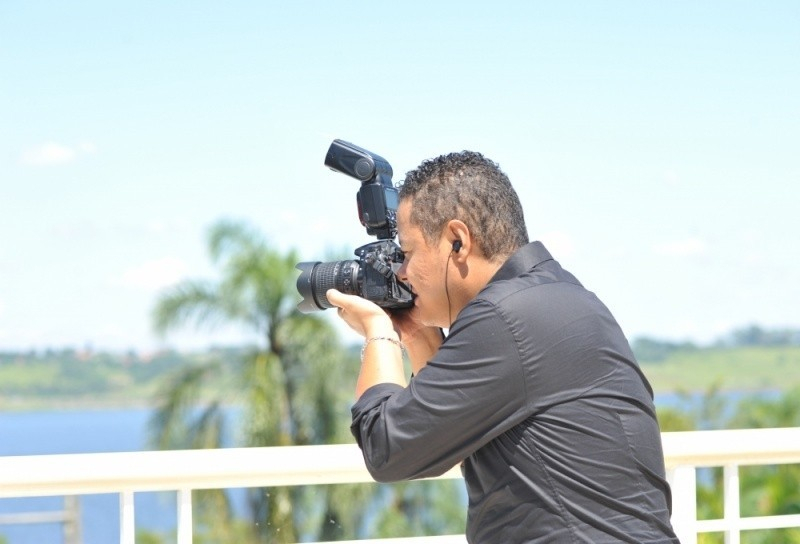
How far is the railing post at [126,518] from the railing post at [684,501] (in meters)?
1.08

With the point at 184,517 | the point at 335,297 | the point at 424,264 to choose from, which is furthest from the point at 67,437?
the point at 424,264

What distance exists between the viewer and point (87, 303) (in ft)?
255

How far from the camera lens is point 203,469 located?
1798 mm

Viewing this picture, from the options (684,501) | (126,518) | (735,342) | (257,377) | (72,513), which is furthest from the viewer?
(735,342)

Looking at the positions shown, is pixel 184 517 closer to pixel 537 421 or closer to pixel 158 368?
pixel 537 421

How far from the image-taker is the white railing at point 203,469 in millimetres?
1740

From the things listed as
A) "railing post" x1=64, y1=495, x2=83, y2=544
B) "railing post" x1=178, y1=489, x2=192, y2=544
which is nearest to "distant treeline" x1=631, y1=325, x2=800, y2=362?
"railing post" x1=64, y1=495, x2=83, y2=544

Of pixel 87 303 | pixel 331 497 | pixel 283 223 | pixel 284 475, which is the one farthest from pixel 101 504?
pixel 284 475

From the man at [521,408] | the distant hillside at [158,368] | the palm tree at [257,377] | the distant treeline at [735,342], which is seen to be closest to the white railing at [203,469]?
the man at [521,408]

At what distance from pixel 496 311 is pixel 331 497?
11.9 metres

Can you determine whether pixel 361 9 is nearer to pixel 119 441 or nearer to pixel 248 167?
pixel 248 167

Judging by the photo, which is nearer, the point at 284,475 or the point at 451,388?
the point at 451,388

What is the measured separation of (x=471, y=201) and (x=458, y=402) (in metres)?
0.27

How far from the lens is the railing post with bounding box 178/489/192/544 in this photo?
6.17 ft
